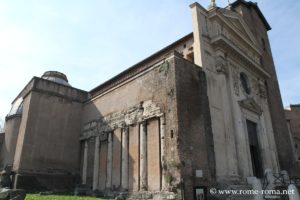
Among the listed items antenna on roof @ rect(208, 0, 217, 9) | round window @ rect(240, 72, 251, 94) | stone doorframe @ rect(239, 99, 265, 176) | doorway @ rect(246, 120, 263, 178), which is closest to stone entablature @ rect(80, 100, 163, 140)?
stone doorframe @ rect(239, 99, 265, 176)

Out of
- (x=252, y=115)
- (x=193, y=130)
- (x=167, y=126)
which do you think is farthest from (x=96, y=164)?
(x=252, y=115)

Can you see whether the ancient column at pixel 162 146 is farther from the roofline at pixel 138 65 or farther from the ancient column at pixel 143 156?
the roofline at pixel 138 65

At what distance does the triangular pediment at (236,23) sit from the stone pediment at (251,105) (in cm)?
449

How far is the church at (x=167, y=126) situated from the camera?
421 inches

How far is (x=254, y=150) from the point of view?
14820 mm

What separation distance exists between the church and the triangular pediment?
0.08m

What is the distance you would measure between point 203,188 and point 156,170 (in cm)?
203

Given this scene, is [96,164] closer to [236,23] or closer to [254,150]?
[254,150]

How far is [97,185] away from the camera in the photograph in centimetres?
1384

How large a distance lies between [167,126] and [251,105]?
6.52 meters

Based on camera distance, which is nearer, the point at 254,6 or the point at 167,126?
the point at 167,126

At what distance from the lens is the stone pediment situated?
47.1 ft

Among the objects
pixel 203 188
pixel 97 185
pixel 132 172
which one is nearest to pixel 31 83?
A: pixel 97 185

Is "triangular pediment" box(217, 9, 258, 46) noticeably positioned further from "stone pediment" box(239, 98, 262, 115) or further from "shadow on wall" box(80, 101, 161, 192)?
"shadow on wall" box(80, 101, 161, 192)
